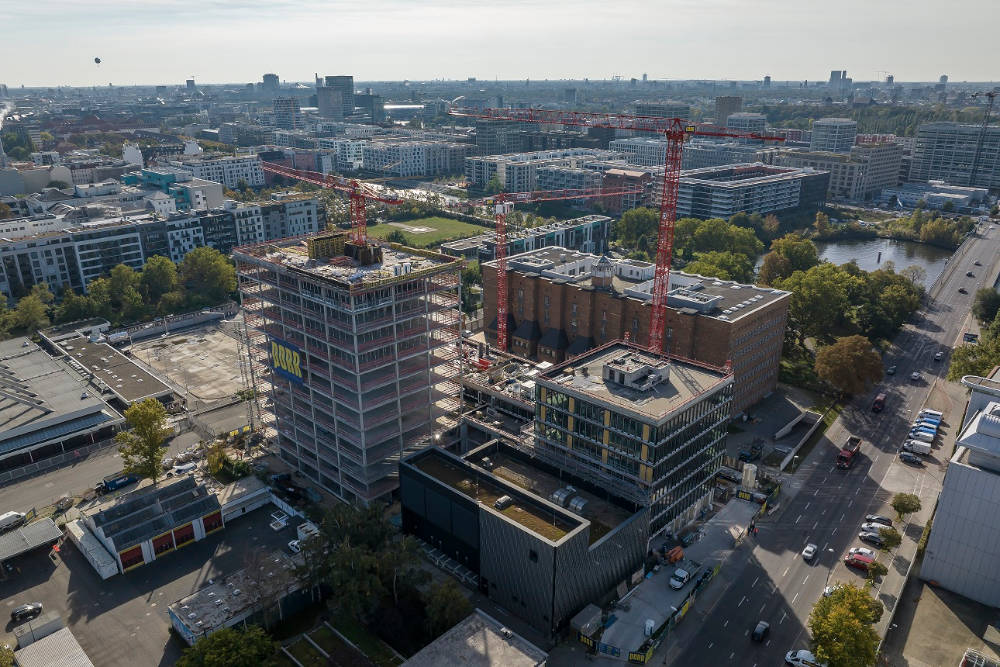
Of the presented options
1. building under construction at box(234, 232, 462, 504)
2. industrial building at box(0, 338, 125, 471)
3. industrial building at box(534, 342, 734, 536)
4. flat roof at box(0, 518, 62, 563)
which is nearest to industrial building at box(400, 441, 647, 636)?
industrial building at box(534, 342, 734, 536)

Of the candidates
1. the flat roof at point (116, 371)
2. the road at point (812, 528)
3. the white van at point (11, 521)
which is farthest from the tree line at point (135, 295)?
the road at point (812, 528)

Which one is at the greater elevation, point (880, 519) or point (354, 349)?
point (354, 349)

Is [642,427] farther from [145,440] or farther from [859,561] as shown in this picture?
[145,440]

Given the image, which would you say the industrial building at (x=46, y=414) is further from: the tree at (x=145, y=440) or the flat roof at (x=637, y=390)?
the flat roof at (x=637, y=390)

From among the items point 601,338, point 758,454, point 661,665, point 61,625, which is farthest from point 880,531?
point 61,625

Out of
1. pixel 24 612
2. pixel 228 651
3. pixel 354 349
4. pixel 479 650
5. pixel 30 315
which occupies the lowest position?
pixel 24 612

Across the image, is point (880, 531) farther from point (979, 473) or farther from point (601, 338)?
point (601, 338)

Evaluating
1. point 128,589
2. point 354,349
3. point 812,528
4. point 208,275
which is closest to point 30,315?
point 208,275

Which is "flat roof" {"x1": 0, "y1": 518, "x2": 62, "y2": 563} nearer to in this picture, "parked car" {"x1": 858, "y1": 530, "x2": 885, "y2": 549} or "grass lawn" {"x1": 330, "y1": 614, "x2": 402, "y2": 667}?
"grass lawn" {"x1": 330, "y1": 614, "x2": 402, "y2": 667}
